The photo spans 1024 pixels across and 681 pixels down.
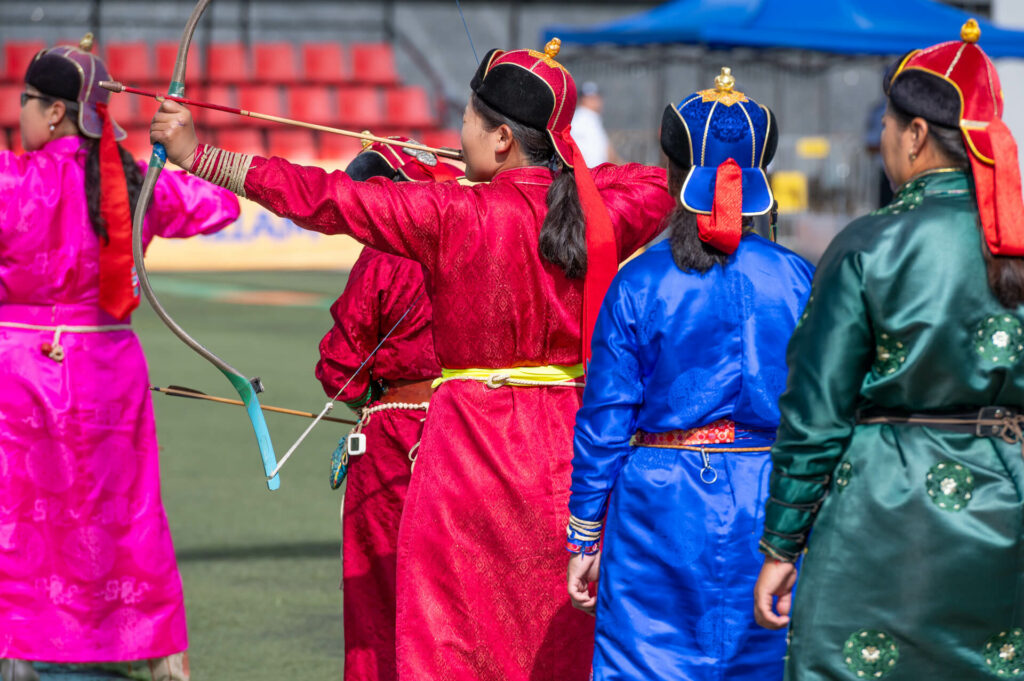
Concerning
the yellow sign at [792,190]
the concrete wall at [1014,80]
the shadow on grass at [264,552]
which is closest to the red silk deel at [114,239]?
the shadow on grass at [264,552]

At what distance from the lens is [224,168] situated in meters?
3.06

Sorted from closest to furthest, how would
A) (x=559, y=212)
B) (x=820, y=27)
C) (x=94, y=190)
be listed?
(x=559, y=212) → (x=94, y=190) → (x=820, y=27)

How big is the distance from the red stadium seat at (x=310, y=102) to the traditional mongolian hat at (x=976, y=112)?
19327 millimetres

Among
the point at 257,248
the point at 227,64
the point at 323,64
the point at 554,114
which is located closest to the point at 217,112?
the point at 227,64

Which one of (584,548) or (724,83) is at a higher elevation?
(724,83)

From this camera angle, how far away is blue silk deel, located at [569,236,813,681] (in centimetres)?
277

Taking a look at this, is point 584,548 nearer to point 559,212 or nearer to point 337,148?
point 559,212

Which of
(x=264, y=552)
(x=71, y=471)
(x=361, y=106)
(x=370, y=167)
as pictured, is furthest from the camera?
(x=361, y=106)

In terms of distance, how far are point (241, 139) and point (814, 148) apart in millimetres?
7526

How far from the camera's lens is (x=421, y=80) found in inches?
883

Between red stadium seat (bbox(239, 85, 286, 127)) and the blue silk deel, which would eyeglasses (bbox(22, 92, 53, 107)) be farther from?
red stadium seat (bbox(239, 85, 286, 127))

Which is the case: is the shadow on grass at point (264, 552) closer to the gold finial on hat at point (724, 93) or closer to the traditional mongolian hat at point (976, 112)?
the gold finial on hat at point (724, 93)

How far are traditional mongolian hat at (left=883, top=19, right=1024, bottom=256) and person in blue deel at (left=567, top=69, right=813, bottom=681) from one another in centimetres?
49

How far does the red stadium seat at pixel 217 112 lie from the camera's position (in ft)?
66.1
